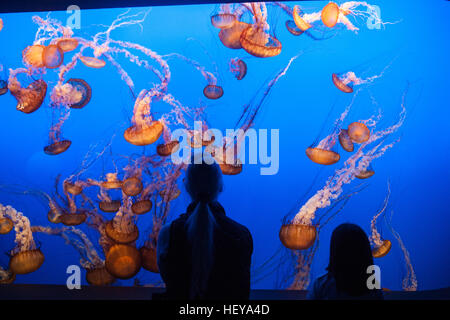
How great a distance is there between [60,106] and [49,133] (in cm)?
28

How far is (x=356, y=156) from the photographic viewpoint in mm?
3064

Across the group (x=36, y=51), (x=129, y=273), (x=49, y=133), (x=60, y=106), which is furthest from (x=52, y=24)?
(x=129, y=273)

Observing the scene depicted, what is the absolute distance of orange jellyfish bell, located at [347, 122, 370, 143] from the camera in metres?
3.06

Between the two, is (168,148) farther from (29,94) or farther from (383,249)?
(383,249)

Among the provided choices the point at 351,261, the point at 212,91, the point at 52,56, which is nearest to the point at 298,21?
the point at 212,91

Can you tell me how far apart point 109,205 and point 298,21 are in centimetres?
246

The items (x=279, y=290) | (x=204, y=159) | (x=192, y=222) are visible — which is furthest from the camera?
(x=279, y=290)

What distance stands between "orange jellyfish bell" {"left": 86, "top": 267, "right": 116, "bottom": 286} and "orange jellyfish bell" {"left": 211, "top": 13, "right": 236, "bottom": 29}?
2.50 metres

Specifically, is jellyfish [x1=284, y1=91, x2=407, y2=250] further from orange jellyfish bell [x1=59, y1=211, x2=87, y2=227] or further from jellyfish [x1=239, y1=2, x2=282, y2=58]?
orange jellyfish bell [x1=59, y1=211, x2=87, y2=227]

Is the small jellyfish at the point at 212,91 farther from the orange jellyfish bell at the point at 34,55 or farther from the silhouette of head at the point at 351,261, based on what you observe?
the silhouette of head at the point at 351,261

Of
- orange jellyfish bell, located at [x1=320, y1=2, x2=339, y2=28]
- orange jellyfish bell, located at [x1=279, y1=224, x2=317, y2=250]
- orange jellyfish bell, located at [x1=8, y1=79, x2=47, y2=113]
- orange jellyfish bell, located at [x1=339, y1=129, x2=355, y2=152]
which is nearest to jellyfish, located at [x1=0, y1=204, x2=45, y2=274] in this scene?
orange jellyfish bell, located at [x1=8, y1=79, x2=47, y2=113]

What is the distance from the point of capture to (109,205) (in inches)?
122

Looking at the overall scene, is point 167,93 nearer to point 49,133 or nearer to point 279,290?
point 49,133

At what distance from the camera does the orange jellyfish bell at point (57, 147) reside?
10.3 feet
